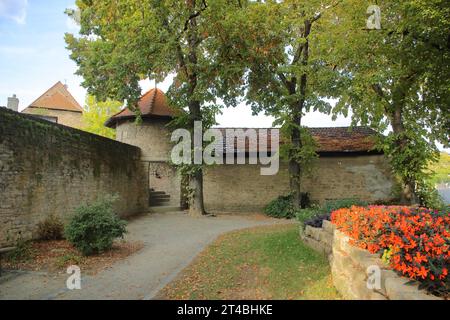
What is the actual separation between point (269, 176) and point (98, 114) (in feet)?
58.6

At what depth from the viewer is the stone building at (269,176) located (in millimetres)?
16453

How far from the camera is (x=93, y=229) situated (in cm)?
775

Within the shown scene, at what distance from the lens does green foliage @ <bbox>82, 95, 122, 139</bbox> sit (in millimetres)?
27266

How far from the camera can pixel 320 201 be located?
1689 centimetres

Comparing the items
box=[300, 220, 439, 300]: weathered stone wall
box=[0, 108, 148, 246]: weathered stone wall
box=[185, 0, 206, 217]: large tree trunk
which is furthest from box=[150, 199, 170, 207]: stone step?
box=[300, 220, 439, 300]: weathered stone wall

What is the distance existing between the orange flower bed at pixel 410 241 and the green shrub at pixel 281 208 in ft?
32.2

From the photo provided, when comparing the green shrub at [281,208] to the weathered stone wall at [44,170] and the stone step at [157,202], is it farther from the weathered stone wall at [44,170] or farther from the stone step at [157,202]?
the weathered stone wall at [44,170]

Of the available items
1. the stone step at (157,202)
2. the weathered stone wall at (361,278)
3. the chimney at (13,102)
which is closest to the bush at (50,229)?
the weathered stone wall at (361,278)

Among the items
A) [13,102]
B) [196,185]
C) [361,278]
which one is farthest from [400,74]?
[13,102]

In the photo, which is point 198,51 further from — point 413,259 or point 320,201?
point 413,259

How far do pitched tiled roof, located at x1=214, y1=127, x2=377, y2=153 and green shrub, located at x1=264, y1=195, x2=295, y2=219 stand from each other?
291cm

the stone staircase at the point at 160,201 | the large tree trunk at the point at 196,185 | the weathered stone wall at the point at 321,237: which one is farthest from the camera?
the stone staircase at the point at 160,201
